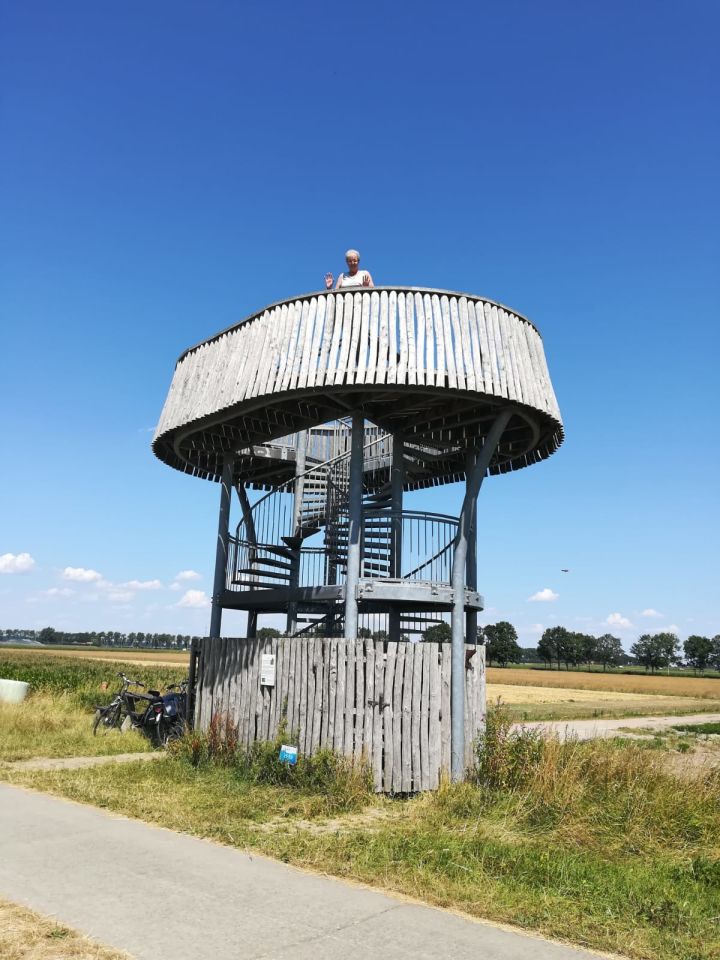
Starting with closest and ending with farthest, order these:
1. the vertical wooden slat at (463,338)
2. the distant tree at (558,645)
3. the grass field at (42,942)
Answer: the grass field at (42,942)
the vertical wooden slat at (463,338)
the distant tree at (558,645)

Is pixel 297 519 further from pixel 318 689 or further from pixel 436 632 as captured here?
pixel 318 689

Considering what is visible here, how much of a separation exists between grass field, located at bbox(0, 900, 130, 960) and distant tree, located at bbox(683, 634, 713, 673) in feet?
609

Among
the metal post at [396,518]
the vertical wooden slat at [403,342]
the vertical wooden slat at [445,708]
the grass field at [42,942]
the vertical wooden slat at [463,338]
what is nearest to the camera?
the grass field at [42,942]

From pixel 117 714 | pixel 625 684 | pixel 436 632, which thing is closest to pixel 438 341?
pixel 436 632

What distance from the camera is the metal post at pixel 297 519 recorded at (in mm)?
14586

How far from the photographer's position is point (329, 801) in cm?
935

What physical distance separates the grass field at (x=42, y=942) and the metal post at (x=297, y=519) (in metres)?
9.32

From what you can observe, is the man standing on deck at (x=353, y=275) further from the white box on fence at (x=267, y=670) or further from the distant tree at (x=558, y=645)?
the distant tree at (x=558, y=645)

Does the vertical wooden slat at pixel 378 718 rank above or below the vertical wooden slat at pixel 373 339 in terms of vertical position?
below

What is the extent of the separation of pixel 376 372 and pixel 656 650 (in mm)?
178145

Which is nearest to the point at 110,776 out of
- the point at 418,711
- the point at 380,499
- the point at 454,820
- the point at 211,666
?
the point at 211,666

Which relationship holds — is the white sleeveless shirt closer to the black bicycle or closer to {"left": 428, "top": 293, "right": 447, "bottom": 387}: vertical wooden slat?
{"left": 428, "top": 293, "right": 447, "bottom": 387}: vertical wooden slat

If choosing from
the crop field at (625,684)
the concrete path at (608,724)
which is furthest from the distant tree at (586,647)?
the concrete path at (608,724)

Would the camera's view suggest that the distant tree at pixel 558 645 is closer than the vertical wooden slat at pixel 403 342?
No
